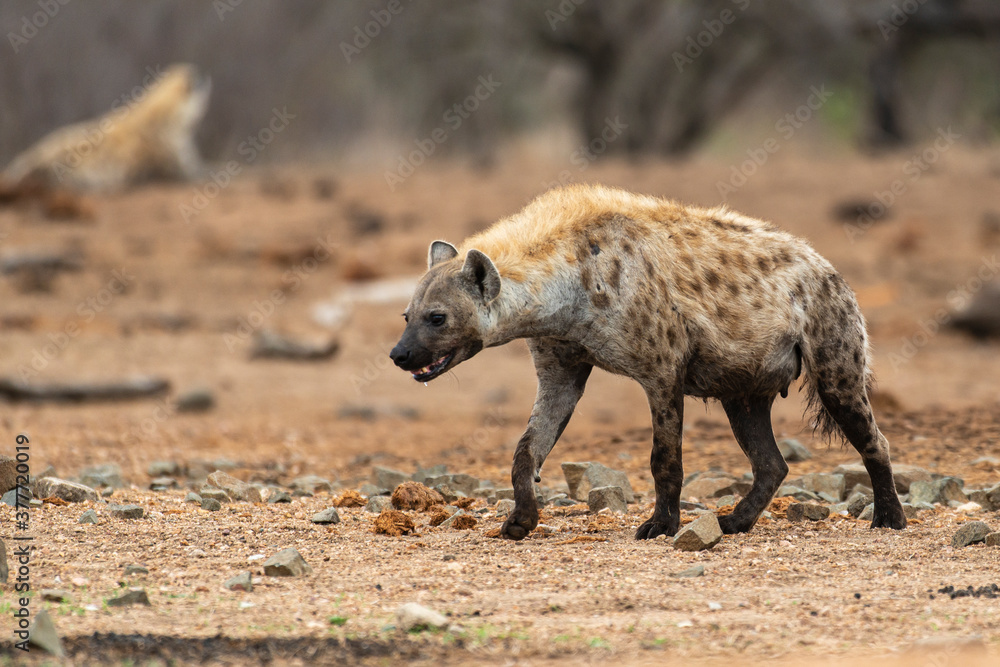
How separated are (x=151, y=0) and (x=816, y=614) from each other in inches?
730

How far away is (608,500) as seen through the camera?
641cm

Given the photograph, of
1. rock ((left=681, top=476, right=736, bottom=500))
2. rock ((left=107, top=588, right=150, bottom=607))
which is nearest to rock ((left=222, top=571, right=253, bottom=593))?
rock ((left=107, top=588, right=150, bottom=607))

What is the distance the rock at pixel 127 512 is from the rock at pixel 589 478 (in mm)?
2231

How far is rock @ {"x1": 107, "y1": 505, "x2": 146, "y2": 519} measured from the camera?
6.02 m

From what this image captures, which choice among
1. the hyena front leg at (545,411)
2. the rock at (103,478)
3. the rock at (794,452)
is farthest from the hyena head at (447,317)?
the rock at (794,452)

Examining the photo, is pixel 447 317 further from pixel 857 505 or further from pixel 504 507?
pixel 857 505

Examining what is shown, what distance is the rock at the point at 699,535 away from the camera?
538 centimetres

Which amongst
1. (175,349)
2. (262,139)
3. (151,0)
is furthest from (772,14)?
(175,349)

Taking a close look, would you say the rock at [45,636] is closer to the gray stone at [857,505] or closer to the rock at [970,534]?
the rock at [970,534]

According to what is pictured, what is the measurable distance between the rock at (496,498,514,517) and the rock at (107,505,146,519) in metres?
1.73

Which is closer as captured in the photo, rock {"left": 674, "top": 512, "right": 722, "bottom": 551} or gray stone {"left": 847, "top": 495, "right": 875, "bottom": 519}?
rock {"left": 674, "top": 512, "right": 722, "bottom": 551}

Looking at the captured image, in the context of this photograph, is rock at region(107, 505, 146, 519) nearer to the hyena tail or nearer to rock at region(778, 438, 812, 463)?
the hyena tail

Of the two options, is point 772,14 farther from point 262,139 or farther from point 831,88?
point 262,139

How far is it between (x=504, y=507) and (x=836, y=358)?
1.77 meters
